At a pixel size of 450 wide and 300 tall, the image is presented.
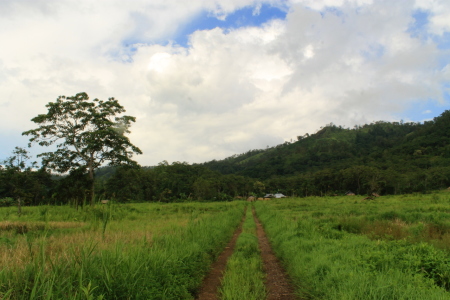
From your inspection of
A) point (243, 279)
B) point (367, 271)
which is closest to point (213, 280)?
point (243, 279)

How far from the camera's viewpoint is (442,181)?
65438 millimetres

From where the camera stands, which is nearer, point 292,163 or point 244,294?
point 244,294

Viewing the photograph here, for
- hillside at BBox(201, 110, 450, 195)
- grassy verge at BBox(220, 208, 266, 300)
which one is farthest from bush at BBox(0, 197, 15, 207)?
hillside at BBox(201, 110, 450, 195)

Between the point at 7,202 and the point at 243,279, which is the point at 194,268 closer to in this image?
the point at 243,279

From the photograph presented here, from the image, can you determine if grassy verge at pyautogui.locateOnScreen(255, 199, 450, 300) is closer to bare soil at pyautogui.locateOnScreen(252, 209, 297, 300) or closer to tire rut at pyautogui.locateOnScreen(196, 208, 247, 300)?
bare soil at pyautogui.locateOnScreen(252, 209, 297, 300)

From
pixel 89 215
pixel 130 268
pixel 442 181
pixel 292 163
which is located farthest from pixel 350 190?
pixel 130 268

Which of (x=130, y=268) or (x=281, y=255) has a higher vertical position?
(x=130, y=268)

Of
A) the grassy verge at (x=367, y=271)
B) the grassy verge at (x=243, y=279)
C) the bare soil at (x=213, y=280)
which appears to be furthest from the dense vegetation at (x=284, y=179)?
the grassy verge at (x=367, y=271)

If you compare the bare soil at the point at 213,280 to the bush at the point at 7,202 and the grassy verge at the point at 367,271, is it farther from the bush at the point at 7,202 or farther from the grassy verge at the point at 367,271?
the bush at the point at 7,202

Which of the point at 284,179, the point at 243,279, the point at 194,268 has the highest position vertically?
the point at 284,179

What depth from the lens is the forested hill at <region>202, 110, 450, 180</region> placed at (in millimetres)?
94188

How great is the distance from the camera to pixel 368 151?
139625mm

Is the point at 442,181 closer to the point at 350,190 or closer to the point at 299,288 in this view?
the point at 350,190

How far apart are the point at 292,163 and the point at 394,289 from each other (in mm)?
148172
